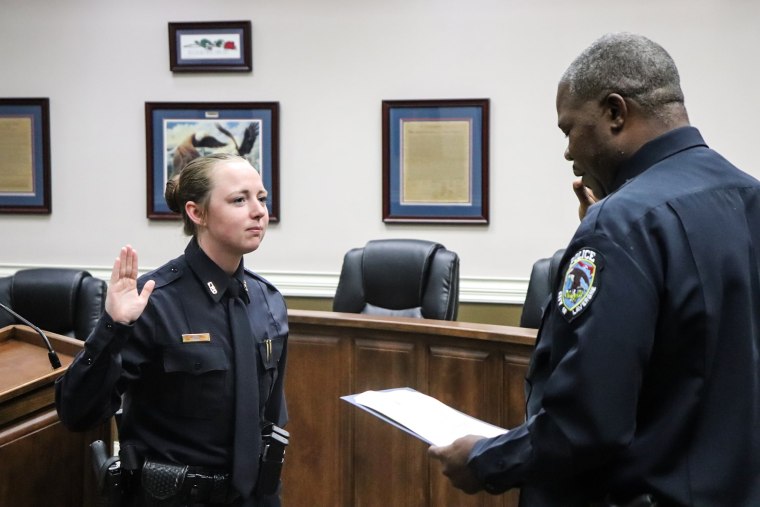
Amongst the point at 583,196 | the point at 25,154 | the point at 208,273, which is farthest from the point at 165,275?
the point at 25,154

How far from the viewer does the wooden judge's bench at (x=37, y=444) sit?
2031mm

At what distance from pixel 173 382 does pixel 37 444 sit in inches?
22.8

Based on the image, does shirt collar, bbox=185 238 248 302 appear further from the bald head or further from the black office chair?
the black office chair

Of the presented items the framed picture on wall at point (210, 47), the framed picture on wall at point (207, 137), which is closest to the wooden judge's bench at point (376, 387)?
the framed picture on wall at point (207, 137)

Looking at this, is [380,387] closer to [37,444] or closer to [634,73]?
[37,444]

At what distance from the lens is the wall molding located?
4879mm

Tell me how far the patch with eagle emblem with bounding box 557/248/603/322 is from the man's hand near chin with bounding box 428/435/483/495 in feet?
1.01

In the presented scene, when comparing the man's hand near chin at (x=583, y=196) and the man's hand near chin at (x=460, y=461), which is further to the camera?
the man's hand near chin at (x=583, y=196)

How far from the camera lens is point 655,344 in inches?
47.5

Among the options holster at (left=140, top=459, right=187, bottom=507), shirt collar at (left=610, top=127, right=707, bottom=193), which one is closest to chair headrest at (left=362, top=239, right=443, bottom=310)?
holster at (left=140, top=459, right=187, bottom=507)

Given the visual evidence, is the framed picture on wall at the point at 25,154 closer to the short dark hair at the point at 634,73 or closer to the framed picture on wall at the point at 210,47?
the framed picture on wall at the point at 210,47

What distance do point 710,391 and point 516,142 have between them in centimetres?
377

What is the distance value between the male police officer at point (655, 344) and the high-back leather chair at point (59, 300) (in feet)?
9.31

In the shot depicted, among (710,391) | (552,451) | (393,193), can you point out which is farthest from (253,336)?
(393,193)
